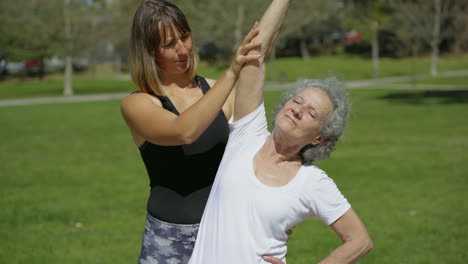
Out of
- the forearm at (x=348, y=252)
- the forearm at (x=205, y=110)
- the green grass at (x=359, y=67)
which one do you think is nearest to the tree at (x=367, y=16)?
the green grass at (x=359, y=67)

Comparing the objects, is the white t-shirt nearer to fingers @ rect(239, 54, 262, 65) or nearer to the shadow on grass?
fingers @ rect(239, 54, 262, 65)

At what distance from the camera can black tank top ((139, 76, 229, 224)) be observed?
114 inches

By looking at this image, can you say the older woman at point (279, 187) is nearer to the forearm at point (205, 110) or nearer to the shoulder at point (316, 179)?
the shoulder at point (316, 179)

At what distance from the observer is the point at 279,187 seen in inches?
97.4

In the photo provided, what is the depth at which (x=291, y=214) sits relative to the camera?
2.47 m

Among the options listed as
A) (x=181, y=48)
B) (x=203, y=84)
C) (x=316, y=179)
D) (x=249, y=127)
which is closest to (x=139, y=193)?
(x=203, y=84)

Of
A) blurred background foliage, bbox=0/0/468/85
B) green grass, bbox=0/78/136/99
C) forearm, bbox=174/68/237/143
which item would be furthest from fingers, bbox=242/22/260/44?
green grass, bbox=0/78/136/99

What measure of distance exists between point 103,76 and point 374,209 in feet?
166

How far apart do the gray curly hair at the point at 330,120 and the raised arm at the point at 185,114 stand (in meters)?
0.30

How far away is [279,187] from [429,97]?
88.2ft

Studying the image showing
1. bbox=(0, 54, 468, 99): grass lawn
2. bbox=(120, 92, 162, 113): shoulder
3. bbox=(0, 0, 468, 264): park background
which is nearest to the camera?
bbox=(120, 92, 162, 113): shoulder

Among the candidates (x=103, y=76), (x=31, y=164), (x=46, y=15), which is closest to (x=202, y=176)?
(x=31, y=164)

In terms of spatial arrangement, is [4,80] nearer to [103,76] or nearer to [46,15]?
[103,76]

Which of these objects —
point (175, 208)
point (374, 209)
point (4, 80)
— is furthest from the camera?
point (4, 80)
